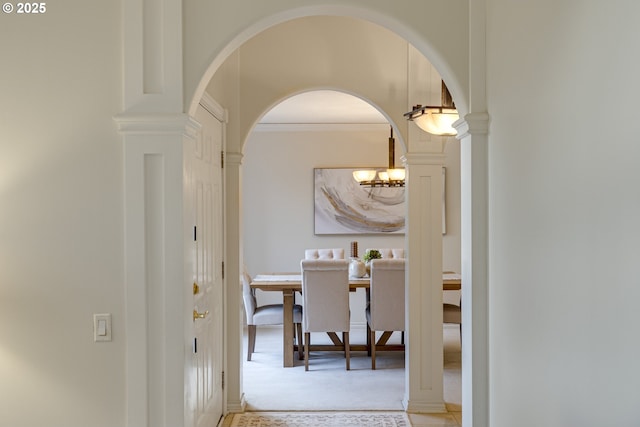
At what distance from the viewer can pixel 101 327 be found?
7.55ft

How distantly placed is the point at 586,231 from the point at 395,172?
4811mm

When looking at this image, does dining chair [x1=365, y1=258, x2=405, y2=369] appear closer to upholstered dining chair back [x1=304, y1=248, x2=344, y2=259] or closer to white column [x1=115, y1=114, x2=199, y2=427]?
upholstered dining chair back [x1=304, y1=248, x2=344, y2=259]

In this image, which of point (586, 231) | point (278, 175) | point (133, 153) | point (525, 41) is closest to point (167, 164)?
point (133, 153)

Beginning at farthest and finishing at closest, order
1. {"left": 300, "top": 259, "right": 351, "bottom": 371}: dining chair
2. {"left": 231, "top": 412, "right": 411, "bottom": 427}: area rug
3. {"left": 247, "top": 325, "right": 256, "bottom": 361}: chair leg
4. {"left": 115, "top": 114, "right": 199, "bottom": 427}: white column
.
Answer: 1. {"left": 247, "top": 325, "right": 256, "bottom": 361}: chair leg
2. {"left": 300, "top": 259, "right": 351, "bottom": 371}: dining chair
3. {"left": 231, "top": 412, "right": 411, "bottom": 427}: area rug
4. {"left": 115, "top": 114, "right": 199, "bottom": 427}: white column

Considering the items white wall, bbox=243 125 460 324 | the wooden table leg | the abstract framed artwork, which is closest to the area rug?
the wooden table leg

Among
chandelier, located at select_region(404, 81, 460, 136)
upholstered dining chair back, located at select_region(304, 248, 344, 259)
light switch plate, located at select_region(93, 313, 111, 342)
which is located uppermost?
chandelier, located at select_region(404, 81, 460, 136)

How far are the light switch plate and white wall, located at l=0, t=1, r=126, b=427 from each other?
3cm

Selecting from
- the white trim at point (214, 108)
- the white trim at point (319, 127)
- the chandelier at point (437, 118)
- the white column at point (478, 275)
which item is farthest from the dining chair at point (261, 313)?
the white column at point (478, 275)

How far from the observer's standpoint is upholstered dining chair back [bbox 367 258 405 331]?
546 cm

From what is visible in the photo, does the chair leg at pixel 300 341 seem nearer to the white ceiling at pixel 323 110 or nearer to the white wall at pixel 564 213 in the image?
the white ceiling at pixel 323 110

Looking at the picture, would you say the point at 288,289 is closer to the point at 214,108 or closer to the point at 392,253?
the point at 392,253

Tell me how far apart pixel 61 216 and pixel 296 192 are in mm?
5550

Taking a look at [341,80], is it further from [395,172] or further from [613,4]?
[613,4]

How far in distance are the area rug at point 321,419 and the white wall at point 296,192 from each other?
138 inches
